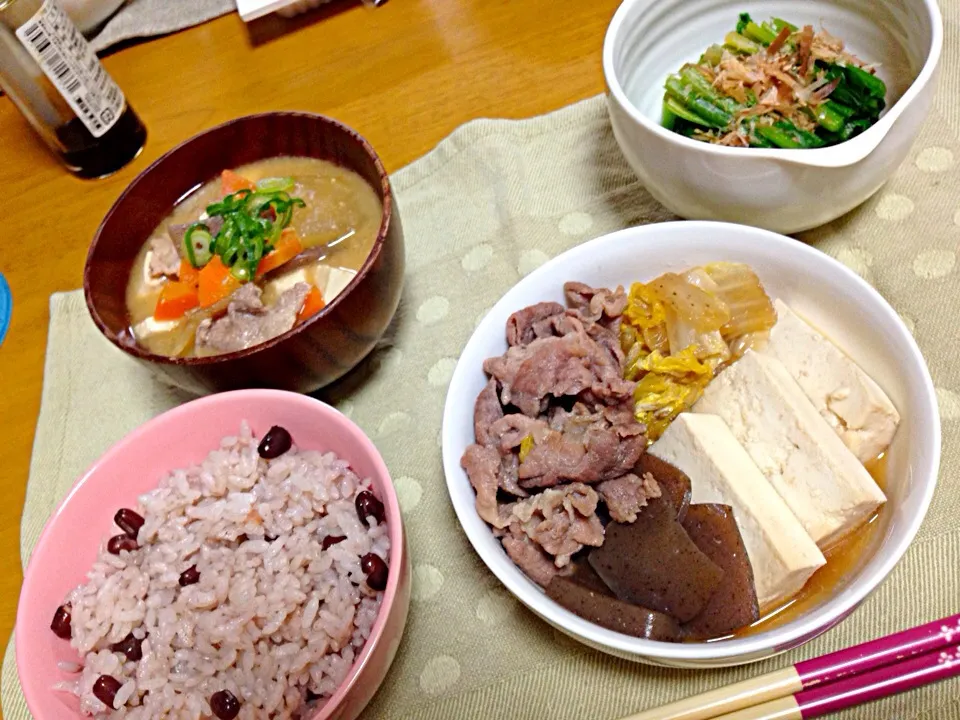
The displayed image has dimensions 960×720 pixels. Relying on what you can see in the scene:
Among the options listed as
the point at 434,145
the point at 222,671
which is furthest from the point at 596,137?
the point at 222,671

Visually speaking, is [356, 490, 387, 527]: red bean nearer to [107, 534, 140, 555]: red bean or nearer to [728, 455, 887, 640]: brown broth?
[107, 534, 140, 555]: red bean

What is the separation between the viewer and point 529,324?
4.78 feet

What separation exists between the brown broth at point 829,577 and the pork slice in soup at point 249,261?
1.03m

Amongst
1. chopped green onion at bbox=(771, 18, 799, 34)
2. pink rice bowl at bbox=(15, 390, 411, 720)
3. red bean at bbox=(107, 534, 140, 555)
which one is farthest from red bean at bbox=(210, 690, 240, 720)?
chopped green onion at bbox=(771, 18, 799, 34)

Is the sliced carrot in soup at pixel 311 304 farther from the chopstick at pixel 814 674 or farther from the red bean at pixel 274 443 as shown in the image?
the chopstick at pixel 814 674

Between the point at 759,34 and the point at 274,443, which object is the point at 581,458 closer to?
the point at 274,443

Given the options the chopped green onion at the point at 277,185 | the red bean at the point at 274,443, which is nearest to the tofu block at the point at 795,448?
the red bean at the point at 274,443

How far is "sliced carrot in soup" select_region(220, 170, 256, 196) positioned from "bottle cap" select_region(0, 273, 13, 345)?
2.47 ft

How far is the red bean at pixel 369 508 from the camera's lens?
1.33 metres

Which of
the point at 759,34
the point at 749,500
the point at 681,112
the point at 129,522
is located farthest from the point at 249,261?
the point at 759,34

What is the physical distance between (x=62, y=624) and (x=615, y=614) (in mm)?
924

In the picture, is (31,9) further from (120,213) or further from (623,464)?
(623,464)

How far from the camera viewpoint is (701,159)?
1.37 metres

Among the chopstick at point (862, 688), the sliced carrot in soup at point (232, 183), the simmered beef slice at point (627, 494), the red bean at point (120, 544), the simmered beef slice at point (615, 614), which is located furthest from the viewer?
the sliced carrot in soup at point (232, 183)
